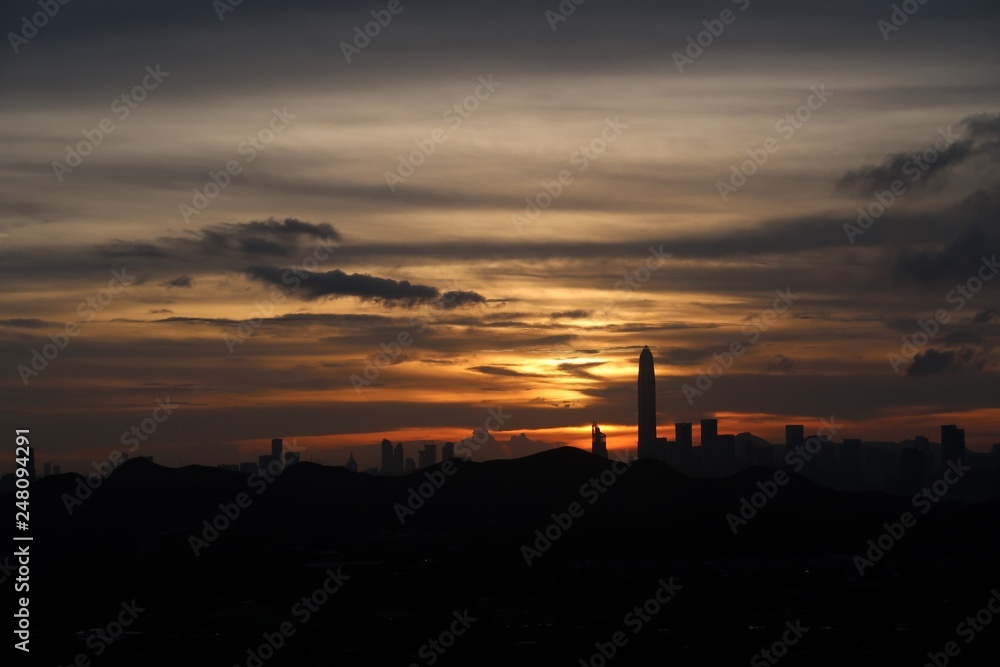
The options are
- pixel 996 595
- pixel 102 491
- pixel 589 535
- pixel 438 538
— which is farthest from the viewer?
pixel 102 491

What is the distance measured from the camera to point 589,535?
110250mm

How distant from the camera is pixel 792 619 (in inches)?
2874

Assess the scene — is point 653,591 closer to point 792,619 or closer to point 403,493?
point 792,619

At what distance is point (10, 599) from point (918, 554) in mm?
69960

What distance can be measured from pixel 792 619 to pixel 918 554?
3049 centimetres

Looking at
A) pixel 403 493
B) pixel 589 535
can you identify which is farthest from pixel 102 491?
pixel 589 535

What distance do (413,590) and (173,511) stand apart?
5013 centimetres

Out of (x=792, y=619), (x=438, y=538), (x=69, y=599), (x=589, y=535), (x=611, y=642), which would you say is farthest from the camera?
(x=438, y=538)

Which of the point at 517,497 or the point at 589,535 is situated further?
the point at 517,497

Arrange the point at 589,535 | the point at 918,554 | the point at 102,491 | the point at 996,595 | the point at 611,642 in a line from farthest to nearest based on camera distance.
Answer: the point at 102,491 → the point at 589,535 → the point at 918,554 → the point at 996,595 → the point at 611,642

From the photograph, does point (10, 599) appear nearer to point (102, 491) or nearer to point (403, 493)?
point (102, 491)

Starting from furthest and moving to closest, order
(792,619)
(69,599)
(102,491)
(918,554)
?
(102,491)
(918,554)
(69,599)
(792,619)

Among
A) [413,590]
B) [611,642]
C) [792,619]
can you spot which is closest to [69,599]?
[413,590]

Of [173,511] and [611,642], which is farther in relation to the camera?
[173,511]
